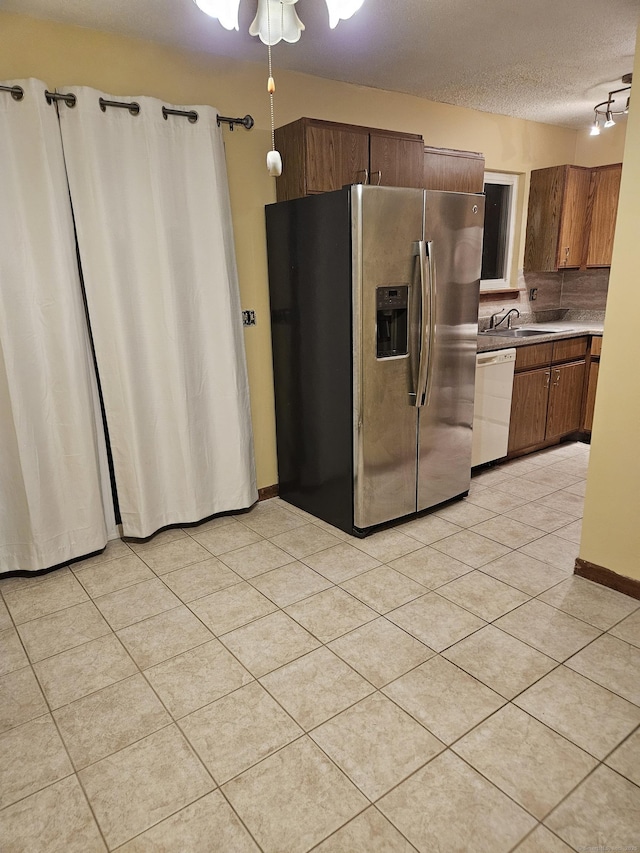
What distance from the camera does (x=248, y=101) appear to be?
10.4 ft

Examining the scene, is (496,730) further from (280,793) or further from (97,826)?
(97,826)

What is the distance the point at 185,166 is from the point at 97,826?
2.81 metres

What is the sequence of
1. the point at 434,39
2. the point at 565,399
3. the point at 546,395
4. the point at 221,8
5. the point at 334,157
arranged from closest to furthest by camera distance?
the point at 221,8
the point at 434,39
the point at 334,157
the point at 546,395
the point at 565,399

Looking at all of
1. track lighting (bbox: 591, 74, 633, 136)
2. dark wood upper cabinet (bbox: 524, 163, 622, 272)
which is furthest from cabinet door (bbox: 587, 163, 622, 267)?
track lighting (bbox: 591, 74, 633, 136)

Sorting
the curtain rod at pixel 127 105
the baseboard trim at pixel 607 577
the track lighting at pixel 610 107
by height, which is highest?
the track lighting at pixel 610 107

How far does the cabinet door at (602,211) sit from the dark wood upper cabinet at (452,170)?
1.35 metres

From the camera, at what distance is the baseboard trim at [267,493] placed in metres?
3.74

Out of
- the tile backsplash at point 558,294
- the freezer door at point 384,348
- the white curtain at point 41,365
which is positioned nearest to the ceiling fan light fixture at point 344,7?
the freezer door at point 384,348

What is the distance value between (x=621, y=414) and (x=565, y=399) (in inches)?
85.0

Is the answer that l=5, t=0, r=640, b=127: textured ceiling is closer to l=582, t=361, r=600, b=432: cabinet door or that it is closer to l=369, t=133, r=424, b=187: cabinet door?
l=369, t=133, r=424, b=187: cabinet door

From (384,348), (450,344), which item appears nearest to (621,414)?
(450,344)

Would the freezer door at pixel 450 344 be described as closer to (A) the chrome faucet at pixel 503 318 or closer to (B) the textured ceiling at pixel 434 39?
(B) the textured ceiling at pixel 434 39

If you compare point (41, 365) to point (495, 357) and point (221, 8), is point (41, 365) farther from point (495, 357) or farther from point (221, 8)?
point (495, 357)

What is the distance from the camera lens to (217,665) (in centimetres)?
215
